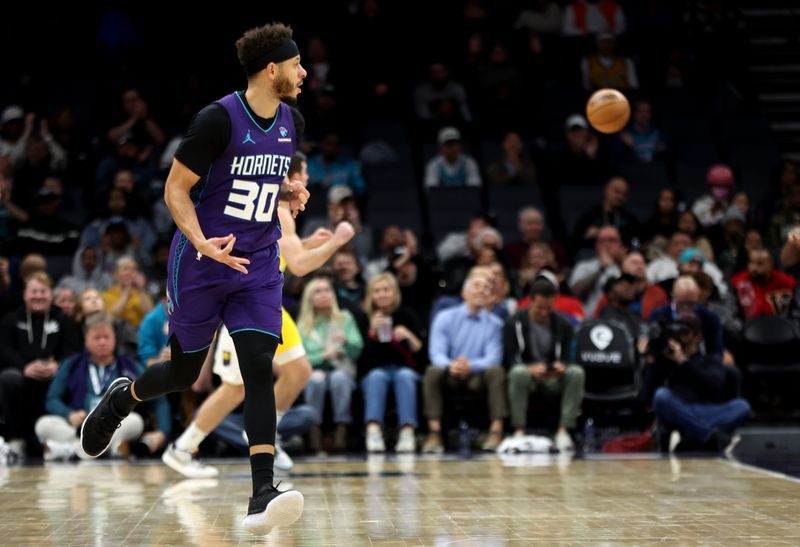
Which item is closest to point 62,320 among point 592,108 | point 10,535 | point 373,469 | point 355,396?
point 355,396

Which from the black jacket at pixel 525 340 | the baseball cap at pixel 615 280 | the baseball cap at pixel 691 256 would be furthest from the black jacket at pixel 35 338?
the baseball cap at pixel 691 256

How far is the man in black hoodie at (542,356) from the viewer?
447 inches

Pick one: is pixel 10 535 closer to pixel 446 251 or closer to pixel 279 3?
pixel 446 251

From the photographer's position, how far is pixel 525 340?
38.0 ft

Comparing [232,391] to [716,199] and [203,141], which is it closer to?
[203,141]

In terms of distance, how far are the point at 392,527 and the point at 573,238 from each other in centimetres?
809

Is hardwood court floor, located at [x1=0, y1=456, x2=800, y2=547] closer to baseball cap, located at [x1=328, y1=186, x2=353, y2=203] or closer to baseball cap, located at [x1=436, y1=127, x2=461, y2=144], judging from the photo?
baseball cap, located at [x1=328, y1=186, x2=353, y2=203]

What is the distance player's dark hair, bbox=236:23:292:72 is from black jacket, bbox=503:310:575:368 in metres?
5.85

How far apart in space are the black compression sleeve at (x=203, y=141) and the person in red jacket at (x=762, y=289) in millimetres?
7636

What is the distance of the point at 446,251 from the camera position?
1366 cm

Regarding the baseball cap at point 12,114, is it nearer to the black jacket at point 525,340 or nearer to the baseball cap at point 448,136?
the baseball cap at point 448,136

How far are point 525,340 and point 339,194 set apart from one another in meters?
2.77

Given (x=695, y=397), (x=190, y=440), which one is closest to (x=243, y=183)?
(x=190, y=440)

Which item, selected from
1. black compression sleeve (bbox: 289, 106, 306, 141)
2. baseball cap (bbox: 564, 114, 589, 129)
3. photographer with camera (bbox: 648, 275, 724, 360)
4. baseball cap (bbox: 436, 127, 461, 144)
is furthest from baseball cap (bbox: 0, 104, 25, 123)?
black compression sleeve (bbox: 289, 106, 306, 141)
